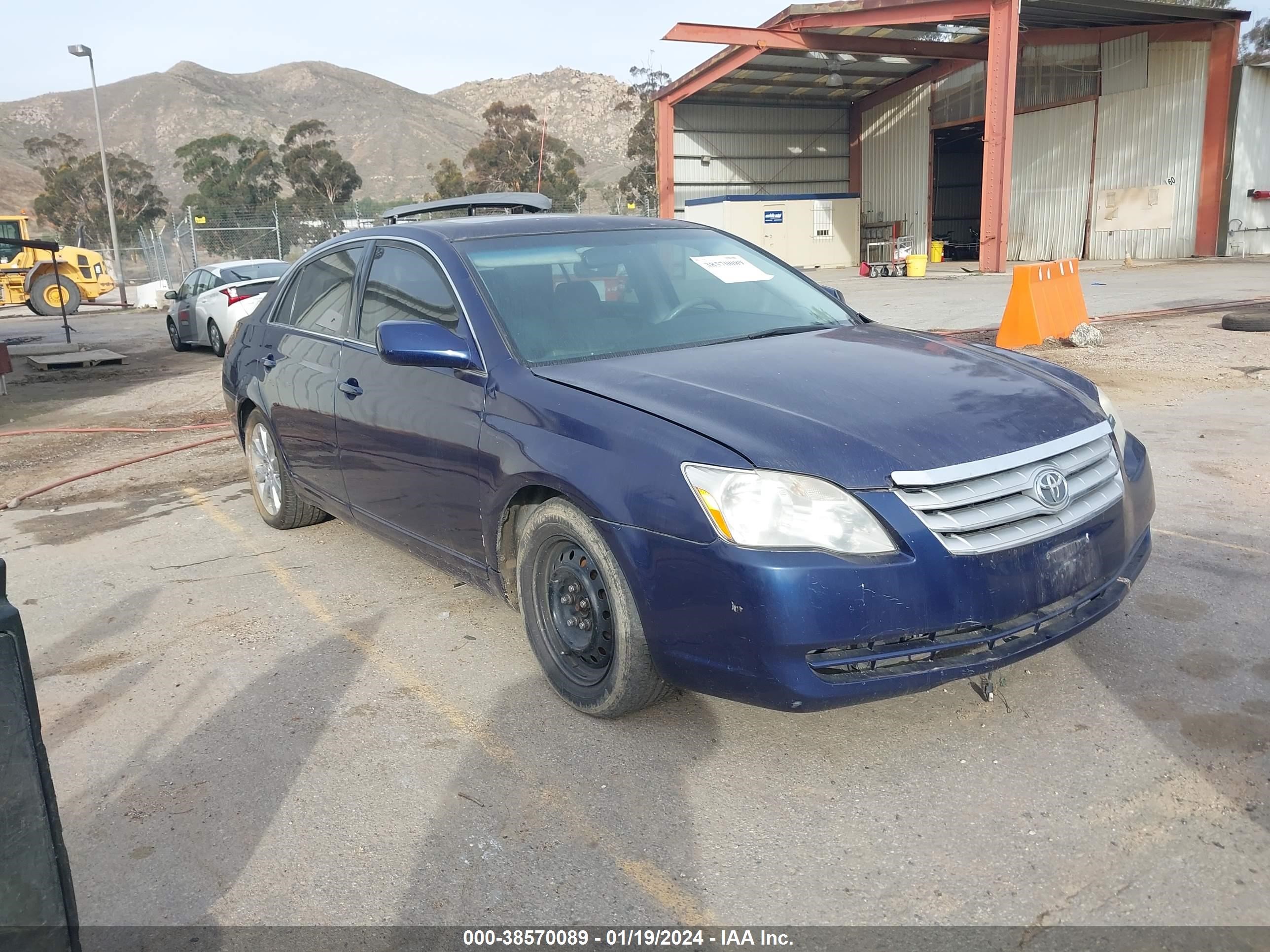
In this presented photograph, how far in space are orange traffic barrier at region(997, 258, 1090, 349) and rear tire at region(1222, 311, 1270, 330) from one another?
1.67 metres

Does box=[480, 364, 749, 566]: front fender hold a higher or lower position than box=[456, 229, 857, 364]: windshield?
lower

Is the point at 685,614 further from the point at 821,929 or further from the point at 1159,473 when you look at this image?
the point at 1159,473

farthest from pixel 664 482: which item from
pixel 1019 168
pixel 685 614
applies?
pixel 1019 168

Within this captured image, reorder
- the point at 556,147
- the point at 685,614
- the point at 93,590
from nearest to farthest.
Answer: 1. the point at 685,614
2. the point at 93,590
3. the point at 556,147

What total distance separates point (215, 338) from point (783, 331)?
1398 cm

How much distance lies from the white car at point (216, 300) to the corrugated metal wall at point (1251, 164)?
2310 cm

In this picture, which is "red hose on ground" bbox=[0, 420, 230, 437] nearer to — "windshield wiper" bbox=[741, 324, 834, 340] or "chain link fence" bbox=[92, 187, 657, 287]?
"windshield wiper" bbox=[741, 324, 834, 340]

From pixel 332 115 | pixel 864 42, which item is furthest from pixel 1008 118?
pixel 332 115

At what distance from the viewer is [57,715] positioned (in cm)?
379

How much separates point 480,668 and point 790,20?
26937 millimetres

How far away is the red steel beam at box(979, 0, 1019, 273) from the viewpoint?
23.9 m

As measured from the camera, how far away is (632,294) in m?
4.20

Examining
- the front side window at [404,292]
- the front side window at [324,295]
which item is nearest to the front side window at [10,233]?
the front side window at [324,295]

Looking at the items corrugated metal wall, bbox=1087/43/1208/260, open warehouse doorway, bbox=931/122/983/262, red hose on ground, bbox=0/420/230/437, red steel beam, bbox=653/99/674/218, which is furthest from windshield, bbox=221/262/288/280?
open warehouse doorway, bbox=931/122/983/262
